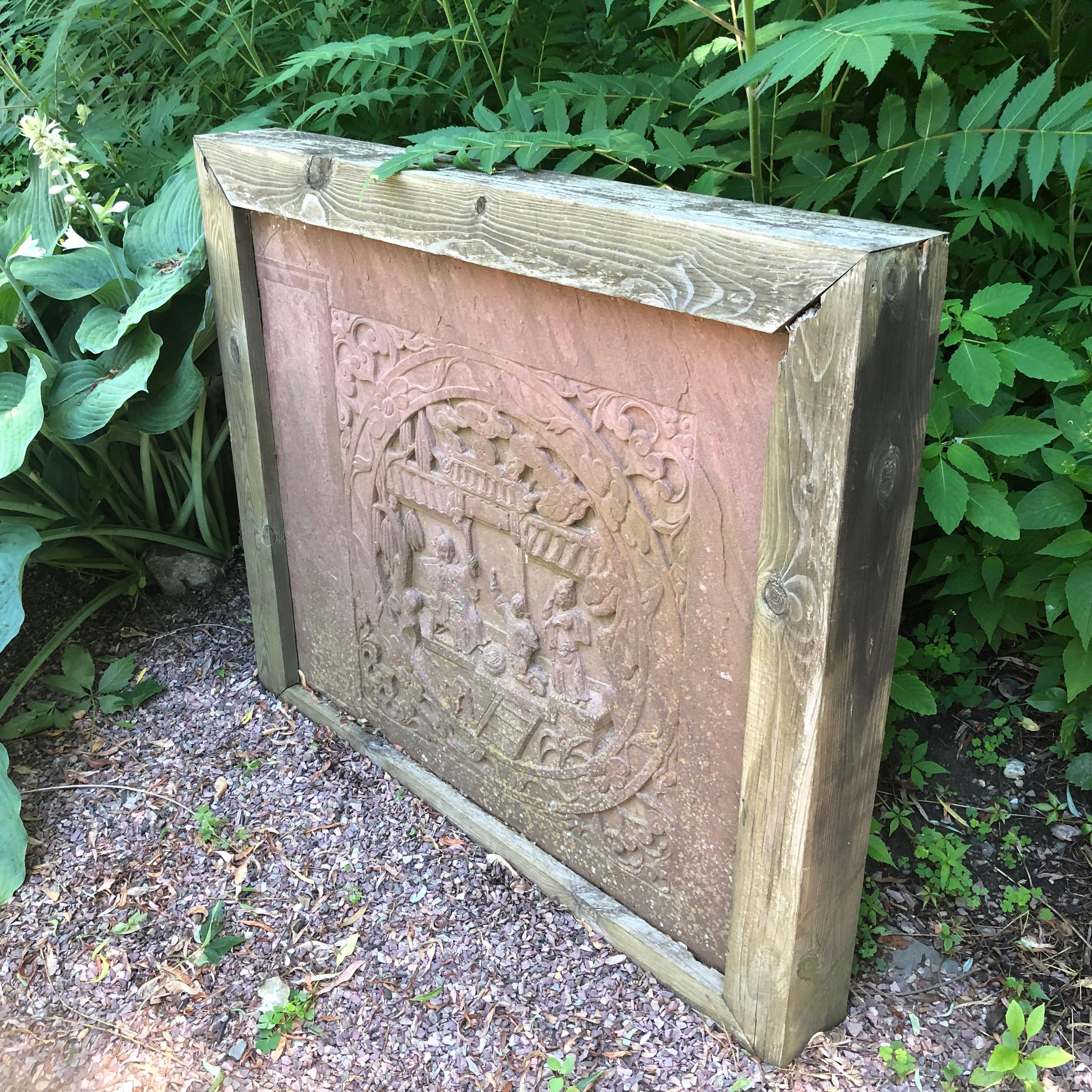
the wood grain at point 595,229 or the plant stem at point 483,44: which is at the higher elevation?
the plant stem at point 483,44

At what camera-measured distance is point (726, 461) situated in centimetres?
147

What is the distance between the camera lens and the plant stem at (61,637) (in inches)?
104

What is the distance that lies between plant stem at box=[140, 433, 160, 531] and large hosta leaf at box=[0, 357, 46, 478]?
0.33 m

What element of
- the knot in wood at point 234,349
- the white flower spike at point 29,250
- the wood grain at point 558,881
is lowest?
the wood grain at point 558,881

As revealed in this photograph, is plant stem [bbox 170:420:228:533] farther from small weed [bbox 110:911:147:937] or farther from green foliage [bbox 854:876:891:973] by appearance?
green foliage [bbox 854:876:891:973]

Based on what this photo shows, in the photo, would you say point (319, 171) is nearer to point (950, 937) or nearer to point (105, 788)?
point (105, 788)

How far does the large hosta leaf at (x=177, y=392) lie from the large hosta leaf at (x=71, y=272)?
0.25 metres

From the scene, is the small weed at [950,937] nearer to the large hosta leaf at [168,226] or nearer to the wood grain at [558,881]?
the wood grain at [558,881]

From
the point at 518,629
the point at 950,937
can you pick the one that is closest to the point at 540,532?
the point at 518,629

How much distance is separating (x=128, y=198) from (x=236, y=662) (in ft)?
4.48

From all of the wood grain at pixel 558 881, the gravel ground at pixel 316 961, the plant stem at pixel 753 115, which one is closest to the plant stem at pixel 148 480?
the gravel ground at pixel 316 961

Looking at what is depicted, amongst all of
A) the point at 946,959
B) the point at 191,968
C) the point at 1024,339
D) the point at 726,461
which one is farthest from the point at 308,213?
the point at 946,959

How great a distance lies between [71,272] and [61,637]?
97 centimetres

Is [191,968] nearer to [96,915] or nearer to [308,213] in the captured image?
[96,915]
